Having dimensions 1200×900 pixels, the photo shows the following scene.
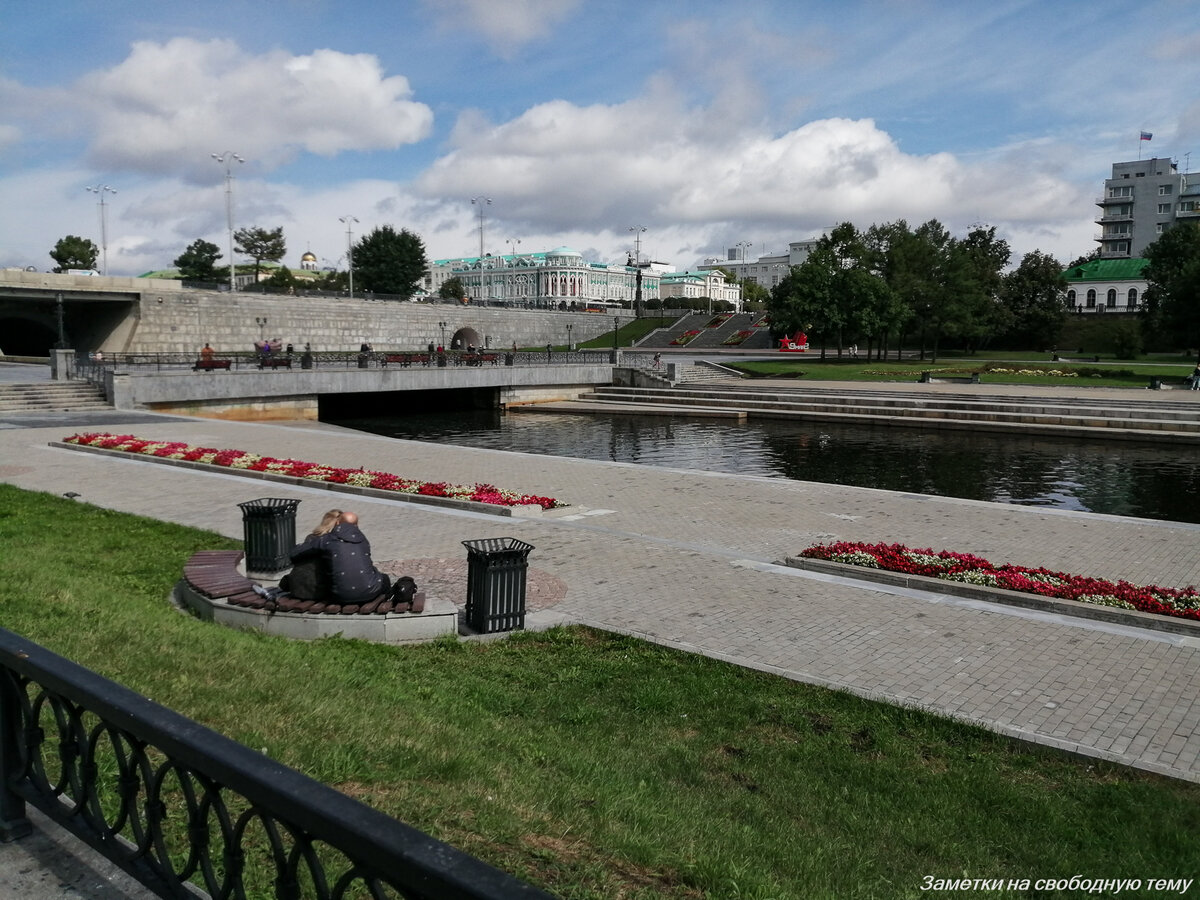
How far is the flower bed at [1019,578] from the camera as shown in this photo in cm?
945

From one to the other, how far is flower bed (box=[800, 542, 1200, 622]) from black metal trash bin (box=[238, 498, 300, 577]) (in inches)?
252

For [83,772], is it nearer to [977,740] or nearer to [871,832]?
[871,832]

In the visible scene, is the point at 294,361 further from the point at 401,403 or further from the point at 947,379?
the point at 947,379

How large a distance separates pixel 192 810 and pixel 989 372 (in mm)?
50629

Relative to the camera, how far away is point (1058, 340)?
76062 millimetres

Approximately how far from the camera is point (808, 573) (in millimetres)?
11336

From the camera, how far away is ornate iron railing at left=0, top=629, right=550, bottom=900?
2.05 m

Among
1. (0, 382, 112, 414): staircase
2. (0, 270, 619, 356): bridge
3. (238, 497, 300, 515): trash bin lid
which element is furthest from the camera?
(0, 270, 619, 356): bridge

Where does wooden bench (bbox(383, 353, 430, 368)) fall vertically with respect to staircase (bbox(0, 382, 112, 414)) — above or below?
above

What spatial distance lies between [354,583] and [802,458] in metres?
21.1

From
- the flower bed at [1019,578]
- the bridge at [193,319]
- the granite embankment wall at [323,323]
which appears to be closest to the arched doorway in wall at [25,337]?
the bridge at [193,319]

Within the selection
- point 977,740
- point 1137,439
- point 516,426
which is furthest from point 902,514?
point 516,426

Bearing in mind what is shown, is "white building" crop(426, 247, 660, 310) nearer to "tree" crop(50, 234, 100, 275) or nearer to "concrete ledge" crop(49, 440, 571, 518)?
"tree" crop(50, 234, 100, 275)

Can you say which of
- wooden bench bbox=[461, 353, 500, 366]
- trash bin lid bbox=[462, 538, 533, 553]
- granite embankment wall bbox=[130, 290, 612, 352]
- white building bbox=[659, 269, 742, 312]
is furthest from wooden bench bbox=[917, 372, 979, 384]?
white building bbox=[659, 269, 742, 312]
